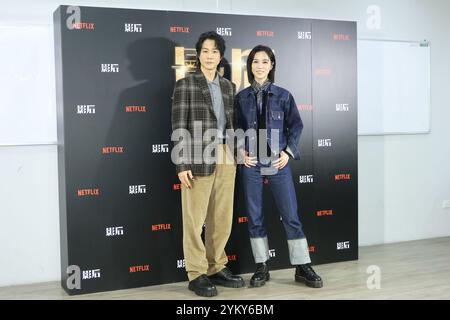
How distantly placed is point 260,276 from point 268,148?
0.88m

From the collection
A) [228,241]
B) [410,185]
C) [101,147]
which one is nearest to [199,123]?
[101,147]

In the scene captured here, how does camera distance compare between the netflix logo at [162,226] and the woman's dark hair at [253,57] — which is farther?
the netflix logo at [162,226]

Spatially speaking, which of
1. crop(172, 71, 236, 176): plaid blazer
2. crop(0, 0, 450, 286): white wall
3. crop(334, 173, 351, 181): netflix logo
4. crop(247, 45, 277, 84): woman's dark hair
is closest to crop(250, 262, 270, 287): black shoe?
crop(172, 71, 236, 176): plaid blazer

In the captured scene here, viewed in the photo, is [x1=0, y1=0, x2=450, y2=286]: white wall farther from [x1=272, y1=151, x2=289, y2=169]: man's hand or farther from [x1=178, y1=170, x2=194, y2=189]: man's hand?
[x1=272, y1=151, x2=289, y2=169]: man's hand

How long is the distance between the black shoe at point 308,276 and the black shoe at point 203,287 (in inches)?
25.1

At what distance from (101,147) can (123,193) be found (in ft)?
1.14

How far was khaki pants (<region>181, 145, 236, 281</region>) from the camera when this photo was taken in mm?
3830

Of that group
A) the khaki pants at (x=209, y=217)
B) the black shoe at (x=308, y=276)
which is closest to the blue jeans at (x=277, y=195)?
the khaki pants at (x=209, y=217)

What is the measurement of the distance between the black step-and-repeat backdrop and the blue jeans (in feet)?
1.09

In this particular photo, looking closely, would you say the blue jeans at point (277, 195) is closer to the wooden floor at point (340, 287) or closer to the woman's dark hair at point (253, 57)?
the wooden floor at point (340, 287)

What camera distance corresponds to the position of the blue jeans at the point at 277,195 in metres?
3.97

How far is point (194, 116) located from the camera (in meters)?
3.82

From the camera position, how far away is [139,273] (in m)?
4.07

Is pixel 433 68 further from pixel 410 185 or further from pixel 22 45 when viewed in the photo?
pixel 22 45
